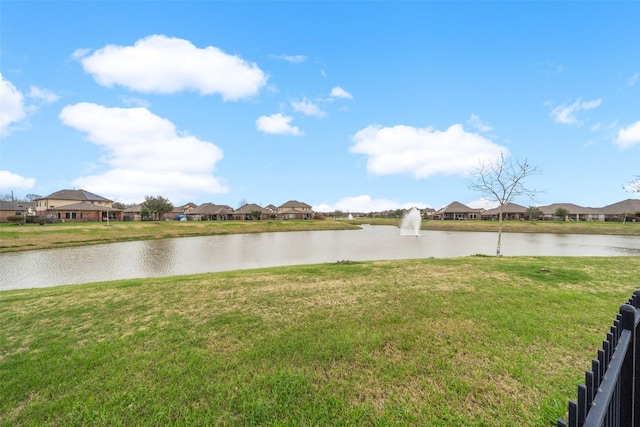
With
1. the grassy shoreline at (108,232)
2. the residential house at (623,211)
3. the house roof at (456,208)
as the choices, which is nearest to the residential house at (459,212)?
the house roof at (456,208)

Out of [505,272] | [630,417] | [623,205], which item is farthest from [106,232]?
[623,205]

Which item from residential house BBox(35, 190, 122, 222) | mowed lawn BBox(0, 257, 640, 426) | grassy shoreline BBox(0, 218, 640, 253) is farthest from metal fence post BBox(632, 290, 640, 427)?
residential house BBox(35, 190, 122, 222)

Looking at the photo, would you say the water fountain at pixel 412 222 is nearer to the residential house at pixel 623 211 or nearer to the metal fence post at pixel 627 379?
the metal fence post at pixel 627 379

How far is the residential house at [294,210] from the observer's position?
318ft

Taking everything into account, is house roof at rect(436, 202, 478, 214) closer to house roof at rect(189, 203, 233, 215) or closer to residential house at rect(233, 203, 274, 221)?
residential house at rect(233, 203, 274, 221)

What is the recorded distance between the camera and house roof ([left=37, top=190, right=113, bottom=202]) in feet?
194

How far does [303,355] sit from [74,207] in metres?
68.5

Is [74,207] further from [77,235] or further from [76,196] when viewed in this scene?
[77,235]

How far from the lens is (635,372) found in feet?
7.55

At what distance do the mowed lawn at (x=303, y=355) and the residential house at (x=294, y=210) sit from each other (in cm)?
8877

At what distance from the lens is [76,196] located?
61.8m

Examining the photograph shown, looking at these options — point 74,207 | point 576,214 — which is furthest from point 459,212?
point 74,207

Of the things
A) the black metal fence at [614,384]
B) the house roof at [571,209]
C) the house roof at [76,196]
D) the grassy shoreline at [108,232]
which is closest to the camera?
the black metal fence at [614,384]

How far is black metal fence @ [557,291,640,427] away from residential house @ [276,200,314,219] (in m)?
95.3
